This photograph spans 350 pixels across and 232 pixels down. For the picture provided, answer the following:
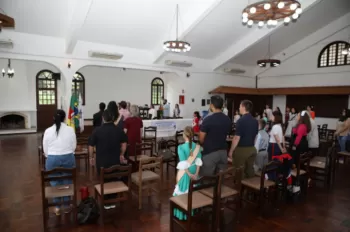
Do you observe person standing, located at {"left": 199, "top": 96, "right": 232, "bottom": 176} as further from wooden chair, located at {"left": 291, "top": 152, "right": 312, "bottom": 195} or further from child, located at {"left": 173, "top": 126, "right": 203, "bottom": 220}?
wooden chair, located at {"left": 291, "top": 152, "right": 312, "bottom": 195}

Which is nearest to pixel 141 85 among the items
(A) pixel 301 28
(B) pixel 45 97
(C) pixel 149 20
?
(B) pixel 45 97

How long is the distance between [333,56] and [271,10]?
26.9ft

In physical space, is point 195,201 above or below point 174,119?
below

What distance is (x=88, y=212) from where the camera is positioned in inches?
122

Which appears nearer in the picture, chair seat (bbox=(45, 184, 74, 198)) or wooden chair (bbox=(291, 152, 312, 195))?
chair seat (bbox=(45, 184, 74, 198))

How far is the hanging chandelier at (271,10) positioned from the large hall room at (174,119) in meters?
0.04

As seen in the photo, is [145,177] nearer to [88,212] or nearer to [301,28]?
[88,212]

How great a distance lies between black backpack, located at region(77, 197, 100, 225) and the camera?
3096 millimetres

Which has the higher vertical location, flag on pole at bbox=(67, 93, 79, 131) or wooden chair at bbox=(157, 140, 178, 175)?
flag on pole at bbox=(67, 93, 79, 131)

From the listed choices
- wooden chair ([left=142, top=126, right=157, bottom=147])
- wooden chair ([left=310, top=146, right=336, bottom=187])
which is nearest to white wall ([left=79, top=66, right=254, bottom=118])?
wooden chair ([left=142, top=126, right=157, bottom=147])

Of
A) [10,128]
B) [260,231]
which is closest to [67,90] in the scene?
[10,128]

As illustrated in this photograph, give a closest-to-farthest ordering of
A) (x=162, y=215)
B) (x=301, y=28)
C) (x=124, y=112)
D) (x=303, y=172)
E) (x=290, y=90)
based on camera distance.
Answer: (x=162, y=215) → (x=303, y=172) → (x=124, y=112) → (x=301, y=28) → (x=290, y=90)

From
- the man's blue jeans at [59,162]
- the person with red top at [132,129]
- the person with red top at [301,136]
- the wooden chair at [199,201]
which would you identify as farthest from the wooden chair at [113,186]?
the person with red top at [301,136]

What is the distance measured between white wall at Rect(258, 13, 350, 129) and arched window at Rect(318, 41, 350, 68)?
176mm
